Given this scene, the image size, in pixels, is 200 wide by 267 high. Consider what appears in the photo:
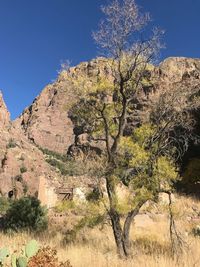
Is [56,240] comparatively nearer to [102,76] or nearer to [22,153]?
[102,76]

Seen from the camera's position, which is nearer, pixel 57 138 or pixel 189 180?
pixel 189 180

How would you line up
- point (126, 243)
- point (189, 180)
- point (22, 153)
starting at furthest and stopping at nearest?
point (22, 153)
point (189, 180)
point (126, 243)

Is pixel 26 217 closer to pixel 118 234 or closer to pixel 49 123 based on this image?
pixel 118 234

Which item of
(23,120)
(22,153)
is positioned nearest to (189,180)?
(22,153)

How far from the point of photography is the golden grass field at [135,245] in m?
9.72

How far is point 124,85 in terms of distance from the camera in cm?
1349

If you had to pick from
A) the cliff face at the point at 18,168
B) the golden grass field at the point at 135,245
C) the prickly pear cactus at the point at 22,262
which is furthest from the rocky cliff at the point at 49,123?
the prickly pear cactus at the point at 22,262

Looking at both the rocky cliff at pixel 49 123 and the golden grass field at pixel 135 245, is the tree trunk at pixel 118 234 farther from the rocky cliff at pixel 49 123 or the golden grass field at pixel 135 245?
the rocky cliff at pixel 49 123

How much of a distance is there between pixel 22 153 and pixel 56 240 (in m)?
41.9

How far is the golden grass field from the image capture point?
9719 mm

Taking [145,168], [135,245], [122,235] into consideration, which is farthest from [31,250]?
[135,245]

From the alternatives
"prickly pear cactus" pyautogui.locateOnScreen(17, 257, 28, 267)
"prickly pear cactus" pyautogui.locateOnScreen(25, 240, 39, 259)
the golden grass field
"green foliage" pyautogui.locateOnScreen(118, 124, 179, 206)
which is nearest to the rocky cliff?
"green foliage" pyautogui.locateOnScreen(118, 124, 179, 206)

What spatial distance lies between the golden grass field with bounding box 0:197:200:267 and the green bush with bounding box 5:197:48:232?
5.89 ft

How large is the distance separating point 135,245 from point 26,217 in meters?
7.10
